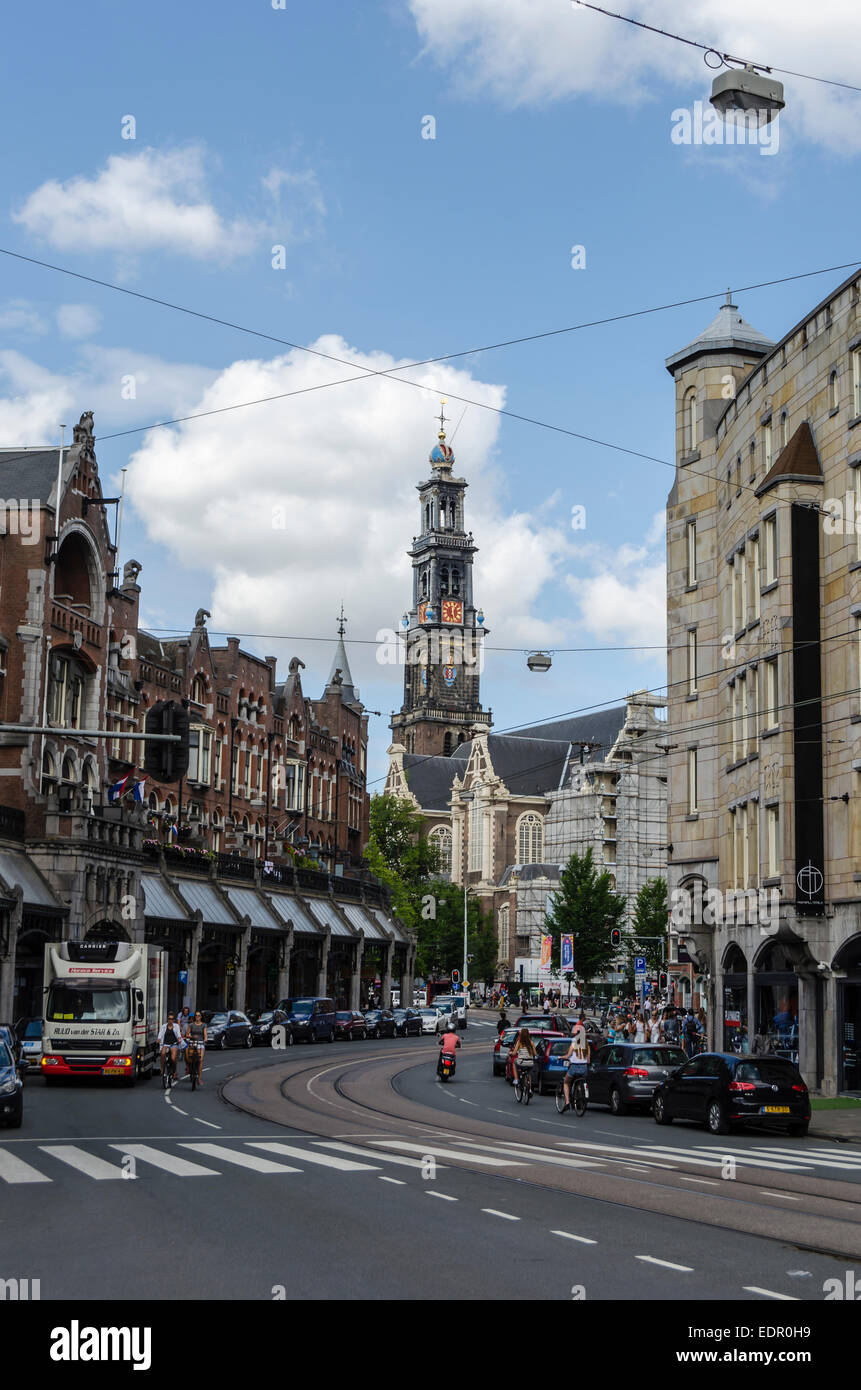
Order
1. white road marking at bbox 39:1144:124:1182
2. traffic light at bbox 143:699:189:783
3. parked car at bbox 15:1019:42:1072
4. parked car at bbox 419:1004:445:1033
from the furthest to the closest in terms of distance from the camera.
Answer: parked car at bbox 419:1004:445:1033 → parked car at bbox 15:1019:42:1072 → traffic light at bbox 143:699:189:783 → white road marking at bbox 39:1144:124:1182

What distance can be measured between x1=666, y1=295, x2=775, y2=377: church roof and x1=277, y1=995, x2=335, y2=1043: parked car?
28535 mm

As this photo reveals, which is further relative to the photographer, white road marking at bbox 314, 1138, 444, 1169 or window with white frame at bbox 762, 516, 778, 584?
window with white frame at bbox 762, 516, 778, 584

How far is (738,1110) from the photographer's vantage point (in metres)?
25.2

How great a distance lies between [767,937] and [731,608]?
8.86m

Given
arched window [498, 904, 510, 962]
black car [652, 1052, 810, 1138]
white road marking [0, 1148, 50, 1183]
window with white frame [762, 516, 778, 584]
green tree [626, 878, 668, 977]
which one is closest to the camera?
white road marking [0, 1148, 50, 1183]

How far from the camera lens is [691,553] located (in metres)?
43.5

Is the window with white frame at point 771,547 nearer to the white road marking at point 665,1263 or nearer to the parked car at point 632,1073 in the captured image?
the parked car at point 632,1073

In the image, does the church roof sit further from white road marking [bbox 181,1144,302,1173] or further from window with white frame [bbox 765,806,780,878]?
white road marking [bbox 181,1144,302,1173]

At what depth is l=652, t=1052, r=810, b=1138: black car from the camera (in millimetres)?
25219

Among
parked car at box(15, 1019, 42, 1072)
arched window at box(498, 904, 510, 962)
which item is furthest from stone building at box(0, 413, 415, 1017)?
arched window at box(498, 904, 510, 962)

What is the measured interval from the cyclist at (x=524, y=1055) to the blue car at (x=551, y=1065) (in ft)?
8.45

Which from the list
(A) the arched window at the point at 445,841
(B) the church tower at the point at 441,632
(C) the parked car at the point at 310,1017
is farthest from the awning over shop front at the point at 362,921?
(B) the church tower at the point at 441,632
